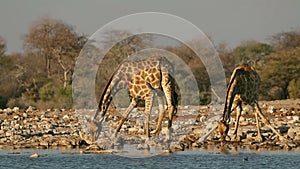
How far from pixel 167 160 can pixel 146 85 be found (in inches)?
127

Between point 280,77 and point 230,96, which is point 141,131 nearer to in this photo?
point 230,96

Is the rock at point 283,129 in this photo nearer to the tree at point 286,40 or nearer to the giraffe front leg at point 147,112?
the giraffe front leg at point 147,112

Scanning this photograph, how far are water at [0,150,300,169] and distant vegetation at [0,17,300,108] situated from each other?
18.3 metres

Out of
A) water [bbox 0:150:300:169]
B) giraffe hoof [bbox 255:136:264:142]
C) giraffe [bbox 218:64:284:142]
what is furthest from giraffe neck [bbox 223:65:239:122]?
giraffe hoof [bbox 255:136:264:142]

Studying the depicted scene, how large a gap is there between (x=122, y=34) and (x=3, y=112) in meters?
21.4

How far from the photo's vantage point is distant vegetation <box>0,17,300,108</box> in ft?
129

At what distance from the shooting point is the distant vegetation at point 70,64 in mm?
39188

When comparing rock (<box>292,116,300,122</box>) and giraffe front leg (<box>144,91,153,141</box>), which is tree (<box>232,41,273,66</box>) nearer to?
rock (<box>292,116,300,122</box>)

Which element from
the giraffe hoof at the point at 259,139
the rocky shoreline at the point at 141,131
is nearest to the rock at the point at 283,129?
the rocky shoreline at the point at 141,131

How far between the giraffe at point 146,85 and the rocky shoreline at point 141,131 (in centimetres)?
81

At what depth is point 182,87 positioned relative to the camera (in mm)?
35594

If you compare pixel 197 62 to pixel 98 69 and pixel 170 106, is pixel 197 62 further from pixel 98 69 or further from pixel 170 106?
pixel 170 106

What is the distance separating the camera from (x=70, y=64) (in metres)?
46.8

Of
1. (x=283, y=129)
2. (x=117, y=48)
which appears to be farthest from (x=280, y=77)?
(x=283, y=129)
